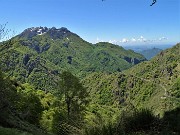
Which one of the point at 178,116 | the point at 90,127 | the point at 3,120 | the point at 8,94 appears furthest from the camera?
the point at 8,94

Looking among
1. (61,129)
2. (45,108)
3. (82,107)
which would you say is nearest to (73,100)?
(82,107)

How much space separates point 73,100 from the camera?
43.1 metres

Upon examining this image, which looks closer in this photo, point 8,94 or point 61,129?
point 61,129

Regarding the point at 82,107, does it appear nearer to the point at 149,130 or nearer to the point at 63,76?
the point at 63,76

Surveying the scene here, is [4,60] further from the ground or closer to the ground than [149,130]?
further from the ground

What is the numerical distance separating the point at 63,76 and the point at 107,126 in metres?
34.2

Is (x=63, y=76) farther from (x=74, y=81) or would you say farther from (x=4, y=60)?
(x=4, y=60)

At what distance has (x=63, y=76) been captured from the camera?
43312mm

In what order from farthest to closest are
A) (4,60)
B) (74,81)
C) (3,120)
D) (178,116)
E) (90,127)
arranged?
(74,81) → (4,60) → (3,120) → (178,116) → (90,127)

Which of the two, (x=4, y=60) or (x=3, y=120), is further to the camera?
(x=4, y=60)

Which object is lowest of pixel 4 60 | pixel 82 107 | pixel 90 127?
pixel 82 107

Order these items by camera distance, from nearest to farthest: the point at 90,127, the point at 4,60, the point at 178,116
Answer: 1. the point at 90,127
2. the point at 178,116
3. the point at 4,60

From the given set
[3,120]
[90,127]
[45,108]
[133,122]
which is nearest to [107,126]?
[90,127]

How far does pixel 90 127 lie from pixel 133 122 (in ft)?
5.23
